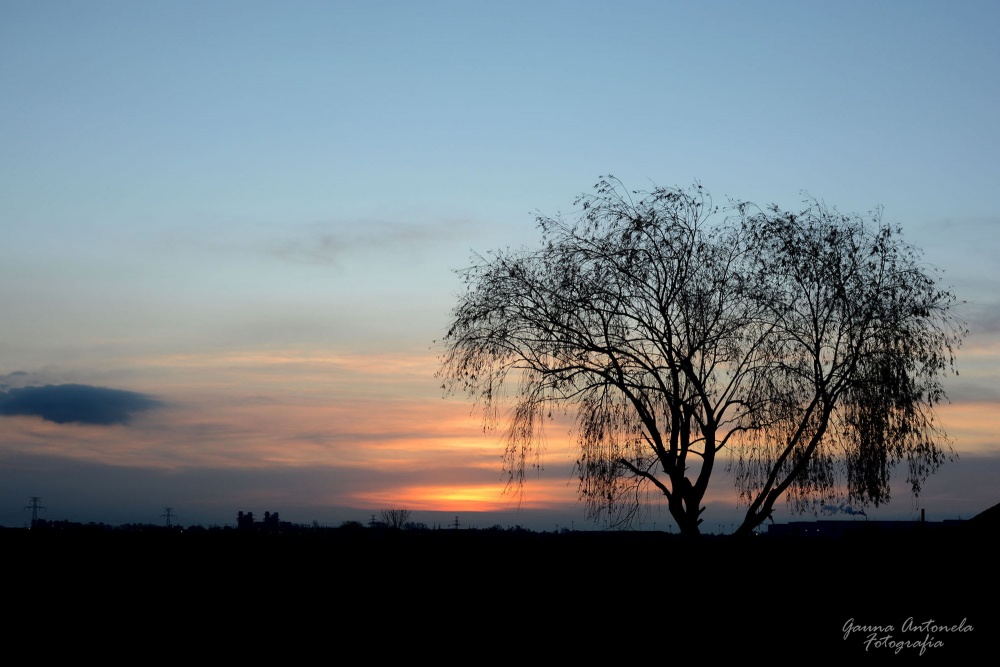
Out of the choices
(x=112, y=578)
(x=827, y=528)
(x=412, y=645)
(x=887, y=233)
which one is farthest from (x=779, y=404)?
(x=827, y=528)

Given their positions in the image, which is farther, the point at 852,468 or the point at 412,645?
the point at 852,468

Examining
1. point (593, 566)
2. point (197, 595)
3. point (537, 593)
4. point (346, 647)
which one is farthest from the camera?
point (593, 566)

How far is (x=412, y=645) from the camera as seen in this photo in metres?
14.2

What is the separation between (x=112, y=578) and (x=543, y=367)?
14887 mm

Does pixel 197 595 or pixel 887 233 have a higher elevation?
pixel 887 233

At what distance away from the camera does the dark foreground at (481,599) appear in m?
13.9

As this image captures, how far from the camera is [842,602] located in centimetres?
1659

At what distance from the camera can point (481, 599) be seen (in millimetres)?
15984

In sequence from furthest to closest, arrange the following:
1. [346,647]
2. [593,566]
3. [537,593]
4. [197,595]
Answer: [593,566] → [537,593] → [197,595] → [346,647]

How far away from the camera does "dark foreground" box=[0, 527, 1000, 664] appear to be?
13.9 m

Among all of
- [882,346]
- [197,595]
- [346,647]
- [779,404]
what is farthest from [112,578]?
[882,346]

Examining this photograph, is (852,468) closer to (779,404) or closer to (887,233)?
(779,404)

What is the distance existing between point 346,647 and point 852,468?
737 inches

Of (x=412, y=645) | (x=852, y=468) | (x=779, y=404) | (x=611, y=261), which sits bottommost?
(x=412, y=645)
